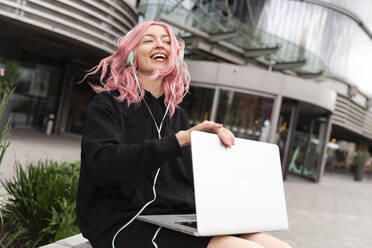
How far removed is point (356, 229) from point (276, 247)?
5137 millimetres

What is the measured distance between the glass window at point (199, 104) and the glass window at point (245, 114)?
37 centimetres

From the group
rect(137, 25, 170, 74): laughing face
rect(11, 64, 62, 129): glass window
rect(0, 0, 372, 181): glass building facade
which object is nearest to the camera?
rect(137, 25, 170, 74): laughing face

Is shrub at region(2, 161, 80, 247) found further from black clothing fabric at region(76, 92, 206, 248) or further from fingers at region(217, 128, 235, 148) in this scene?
fingers at region(217, 128, 235, 148)

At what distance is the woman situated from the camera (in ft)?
4.64

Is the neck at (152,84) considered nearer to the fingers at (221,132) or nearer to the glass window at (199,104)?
the fingers at (221,132)

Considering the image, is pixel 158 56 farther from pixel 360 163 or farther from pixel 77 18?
pixel 360 163

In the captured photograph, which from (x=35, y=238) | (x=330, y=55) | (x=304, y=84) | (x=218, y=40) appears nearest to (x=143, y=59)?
(x=35, y=238)

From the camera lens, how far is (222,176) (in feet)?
4.52

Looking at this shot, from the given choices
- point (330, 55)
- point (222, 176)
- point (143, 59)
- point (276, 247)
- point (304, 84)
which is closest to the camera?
point (222, 176)

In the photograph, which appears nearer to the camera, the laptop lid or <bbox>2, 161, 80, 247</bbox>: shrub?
the laptop lid

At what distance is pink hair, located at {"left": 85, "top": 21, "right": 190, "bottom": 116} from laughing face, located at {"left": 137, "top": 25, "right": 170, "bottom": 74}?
0.08ft

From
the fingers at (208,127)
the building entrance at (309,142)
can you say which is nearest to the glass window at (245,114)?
the building entrance at (309,142)

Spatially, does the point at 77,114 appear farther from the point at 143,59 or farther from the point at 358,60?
the point at 358,60

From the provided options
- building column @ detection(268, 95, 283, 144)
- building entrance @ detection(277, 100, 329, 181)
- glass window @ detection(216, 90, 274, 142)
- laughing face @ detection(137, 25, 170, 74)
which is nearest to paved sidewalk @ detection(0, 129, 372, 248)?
building column @ detection(268, 95, 283, 144)
